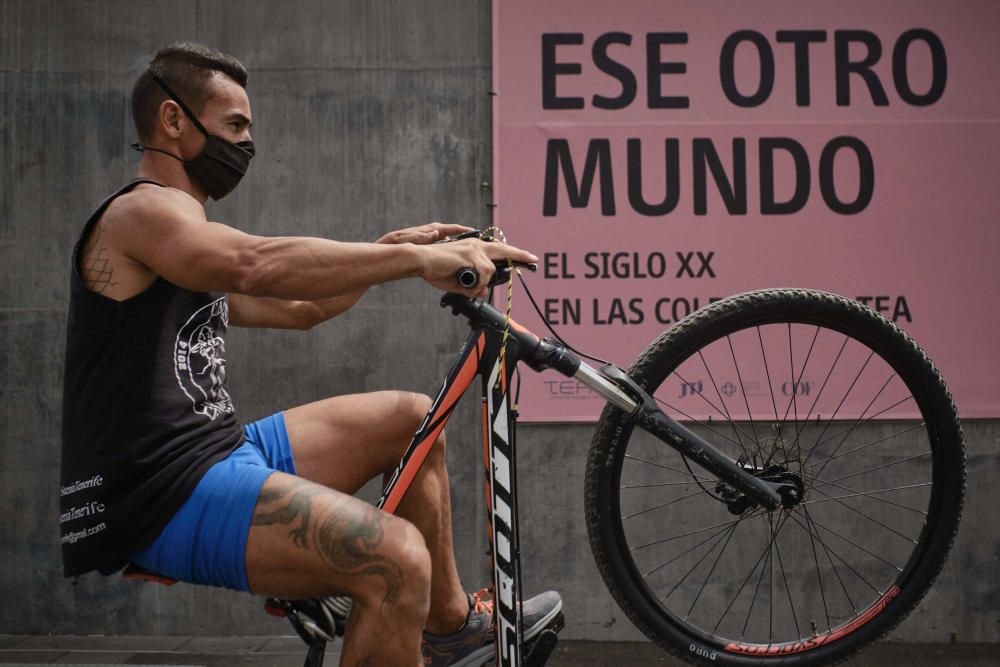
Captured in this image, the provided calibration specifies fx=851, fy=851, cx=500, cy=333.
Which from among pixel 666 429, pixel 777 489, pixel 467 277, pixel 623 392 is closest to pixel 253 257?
pixel 467 277

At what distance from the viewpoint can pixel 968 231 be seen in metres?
3.82

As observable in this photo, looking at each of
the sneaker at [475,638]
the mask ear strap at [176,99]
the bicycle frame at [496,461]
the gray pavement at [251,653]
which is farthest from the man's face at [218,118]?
the gray pavement at [251,653]

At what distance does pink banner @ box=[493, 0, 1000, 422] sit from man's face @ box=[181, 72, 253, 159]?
206 centimetres

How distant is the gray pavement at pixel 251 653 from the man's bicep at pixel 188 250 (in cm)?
223

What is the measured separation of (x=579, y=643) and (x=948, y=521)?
2.22 metres

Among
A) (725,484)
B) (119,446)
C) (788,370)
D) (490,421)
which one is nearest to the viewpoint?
(119,446)

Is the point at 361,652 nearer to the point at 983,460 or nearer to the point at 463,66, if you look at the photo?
the point at 463,66

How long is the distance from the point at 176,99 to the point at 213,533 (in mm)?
915

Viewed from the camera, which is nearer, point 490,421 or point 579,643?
point 490,421

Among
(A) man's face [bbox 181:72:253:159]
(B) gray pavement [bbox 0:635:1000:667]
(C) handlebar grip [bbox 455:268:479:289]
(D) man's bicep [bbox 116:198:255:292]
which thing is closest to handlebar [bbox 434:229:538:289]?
(C) handlebar grip [bbox 455:268:479:289]

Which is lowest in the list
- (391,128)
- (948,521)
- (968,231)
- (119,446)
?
(948,521)

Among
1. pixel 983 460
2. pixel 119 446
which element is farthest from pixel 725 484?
pixel 983 460

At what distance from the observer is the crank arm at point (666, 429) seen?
1826 mm

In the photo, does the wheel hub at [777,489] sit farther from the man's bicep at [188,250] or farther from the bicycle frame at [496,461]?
the man's bicep at [188,250]
